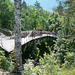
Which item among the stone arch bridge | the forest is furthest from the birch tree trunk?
the stone arch bridge

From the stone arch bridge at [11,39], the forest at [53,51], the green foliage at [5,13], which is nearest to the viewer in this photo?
the forest at [53,51]

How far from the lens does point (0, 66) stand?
17.8 ft

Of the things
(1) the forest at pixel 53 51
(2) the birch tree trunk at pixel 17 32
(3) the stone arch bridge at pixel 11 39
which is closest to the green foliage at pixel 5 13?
(1) the forest at pixel 53 51

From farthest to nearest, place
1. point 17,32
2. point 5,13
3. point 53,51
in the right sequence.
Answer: point 5,13 < point 53,51 < point 17,32

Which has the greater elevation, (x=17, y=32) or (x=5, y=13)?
(x=5, y=13)

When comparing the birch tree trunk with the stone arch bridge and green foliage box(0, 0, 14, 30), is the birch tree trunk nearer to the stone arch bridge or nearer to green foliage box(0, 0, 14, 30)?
the stone arch bridge

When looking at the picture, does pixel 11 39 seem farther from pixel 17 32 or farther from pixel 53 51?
pixel 17 32

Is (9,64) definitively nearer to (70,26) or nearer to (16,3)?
(16,3)

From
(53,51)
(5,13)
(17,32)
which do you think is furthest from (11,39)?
(5,13)

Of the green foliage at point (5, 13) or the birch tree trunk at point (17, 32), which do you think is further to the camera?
the green foliage at point (5, 13)

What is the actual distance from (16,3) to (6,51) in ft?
15.4

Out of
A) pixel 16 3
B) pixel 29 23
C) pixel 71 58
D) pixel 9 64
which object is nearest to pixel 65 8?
pixel 71 58

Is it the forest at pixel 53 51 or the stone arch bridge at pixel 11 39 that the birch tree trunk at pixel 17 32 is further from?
the stone arch bridge at pixel 11 39

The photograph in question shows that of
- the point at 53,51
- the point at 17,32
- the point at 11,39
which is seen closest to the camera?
the point at 17,32
